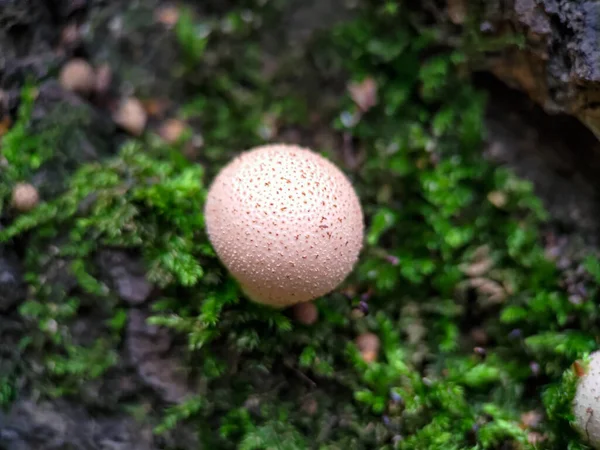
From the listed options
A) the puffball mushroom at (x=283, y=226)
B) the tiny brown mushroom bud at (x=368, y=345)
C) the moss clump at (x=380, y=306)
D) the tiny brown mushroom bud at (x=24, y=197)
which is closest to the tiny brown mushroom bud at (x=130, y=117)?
the moss clump at (x=380, y=306)

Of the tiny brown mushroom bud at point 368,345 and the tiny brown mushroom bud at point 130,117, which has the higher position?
the tiny brown mushroom bud at point 130,117

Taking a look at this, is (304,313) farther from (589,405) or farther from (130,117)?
(130,117)

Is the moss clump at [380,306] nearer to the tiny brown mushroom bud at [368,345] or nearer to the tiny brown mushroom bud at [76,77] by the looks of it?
the tiny brown mushroom bud at [368,345]

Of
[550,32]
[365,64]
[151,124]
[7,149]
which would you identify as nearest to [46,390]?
Answer: [7,149]

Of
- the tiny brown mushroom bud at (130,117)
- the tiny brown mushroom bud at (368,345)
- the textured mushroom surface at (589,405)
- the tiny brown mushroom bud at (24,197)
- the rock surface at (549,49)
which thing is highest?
the rock surface at (549,49)

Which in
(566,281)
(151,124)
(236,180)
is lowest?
(566,281)

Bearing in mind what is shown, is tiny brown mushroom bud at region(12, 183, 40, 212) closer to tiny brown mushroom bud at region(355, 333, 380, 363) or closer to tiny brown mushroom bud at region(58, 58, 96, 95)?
tiny brown mushroom bud at region(58, 58, 96, 95)

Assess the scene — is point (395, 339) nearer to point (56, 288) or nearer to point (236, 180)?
point (236, 180)
